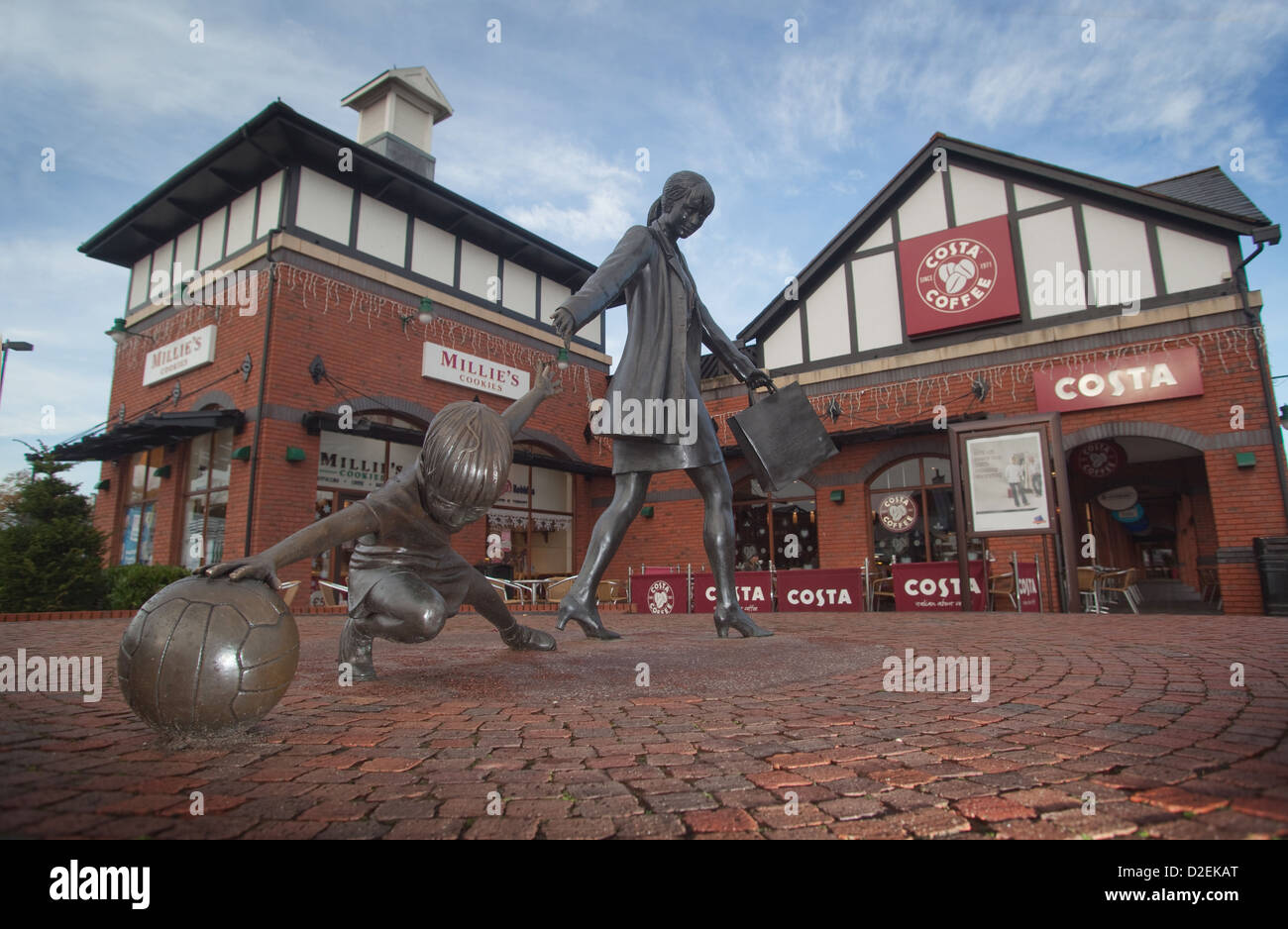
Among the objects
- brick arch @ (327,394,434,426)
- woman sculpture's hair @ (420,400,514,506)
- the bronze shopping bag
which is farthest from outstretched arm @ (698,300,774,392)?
brick arch @ (327,394,434,426)

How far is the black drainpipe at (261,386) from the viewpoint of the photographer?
1087cm

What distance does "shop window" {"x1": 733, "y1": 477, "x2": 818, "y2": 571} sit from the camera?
14.1 m

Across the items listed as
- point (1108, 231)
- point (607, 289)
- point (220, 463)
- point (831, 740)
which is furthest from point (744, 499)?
point (831, 740)

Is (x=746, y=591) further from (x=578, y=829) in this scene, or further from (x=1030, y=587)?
(x=578, y=829)

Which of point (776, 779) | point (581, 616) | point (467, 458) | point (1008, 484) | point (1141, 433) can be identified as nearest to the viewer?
point (776, 779)

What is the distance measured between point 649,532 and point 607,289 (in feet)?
39.9

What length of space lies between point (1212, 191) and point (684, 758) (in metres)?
15.6

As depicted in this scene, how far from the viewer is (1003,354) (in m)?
12.4

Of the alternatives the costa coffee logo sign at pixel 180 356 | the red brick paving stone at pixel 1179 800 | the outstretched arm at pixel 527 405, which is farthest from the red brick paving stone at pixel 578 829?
the costa coffee logo sign at pixel 180 356

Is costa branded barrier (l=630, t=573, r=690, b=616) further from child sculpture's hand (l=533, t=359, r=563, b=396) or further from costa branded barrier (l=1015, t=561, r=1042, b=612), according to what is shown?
child sculpture's hand (l=533, t=359, r=563, b=396)

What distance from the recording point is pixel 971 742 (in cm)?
181
